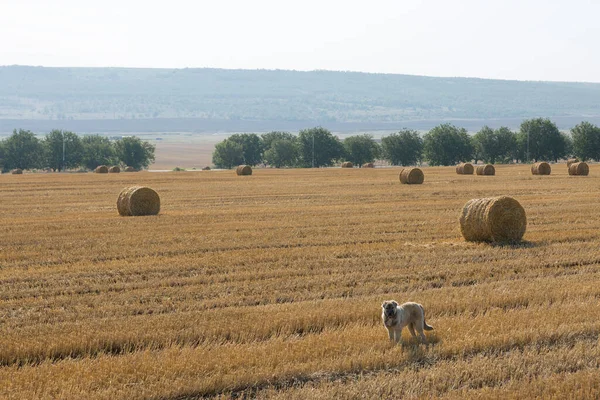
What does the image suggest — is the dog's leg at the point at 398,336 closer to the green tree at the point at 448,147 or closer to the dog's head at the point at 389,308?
the dog's head at the point at 389,308

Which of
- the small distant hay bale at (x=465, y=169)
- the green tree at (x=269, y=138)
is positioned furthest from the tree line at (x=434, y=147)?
the small distant hay bale at (x=465, y=169)

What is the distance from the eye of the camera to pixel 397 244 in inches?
789

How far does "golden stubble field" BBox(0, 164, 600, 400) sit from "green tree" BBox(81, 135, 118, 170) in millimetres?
98610

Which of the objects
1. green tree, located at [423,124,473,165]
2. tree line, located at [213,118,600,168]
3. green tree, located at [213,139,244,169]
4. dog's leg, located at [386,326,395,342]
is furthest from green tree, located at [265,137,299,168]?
dog's leg, located at [386,326,395,342]

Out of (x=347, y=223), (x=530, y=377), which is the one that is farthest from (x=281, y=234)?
(x=530, y=377)

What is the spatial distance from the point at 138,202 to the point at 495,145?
94.1 metres

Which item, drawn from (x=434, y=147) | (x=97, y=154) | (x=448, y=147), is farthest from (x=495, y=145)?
(x=97, y=154)

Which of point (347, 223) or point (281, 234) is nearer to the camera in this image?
point (281, 234)

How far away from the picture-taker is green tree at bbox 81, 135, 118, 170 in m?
121

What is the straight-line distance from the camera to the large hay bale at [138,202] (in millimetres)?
28953

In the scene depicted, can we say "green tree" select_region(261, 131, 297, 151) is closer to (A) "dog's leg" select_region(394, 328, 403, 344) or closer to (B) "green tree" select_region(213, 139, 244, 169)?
(B) "green tree" select_region(213, 139, 244, 169)

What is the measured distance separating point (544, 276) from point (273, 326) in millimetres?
6211

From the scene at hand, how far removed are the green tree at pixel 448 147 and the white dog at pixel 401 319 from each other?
10849 centimetres

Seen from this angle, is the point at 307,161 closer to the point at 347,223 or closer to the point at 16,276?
the point at 347,223
